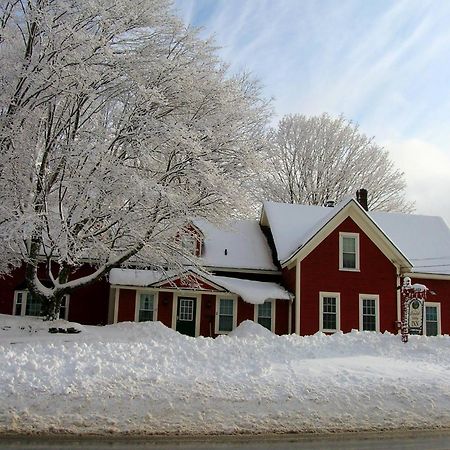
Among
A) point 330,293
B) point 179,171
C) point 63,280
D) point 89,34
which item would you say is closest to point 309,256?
point 330,293

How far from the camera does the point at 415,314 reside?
19906 millimetres

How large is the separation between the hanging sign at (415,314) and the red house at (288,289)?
5742 millimetres

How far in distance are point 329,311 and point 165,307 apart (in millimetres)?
7323

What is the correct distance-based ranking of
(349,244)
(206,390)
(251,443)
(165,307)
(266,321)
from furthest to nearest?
1. (349,244)
2. (266,321)
3. (165,307)
4. (206,390)
5. (251,443)

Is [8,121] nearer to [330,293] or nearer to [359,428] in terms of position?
[359,428]

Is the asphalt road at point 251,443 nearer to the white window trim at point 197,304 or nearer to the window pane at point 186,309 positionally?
the white window trim at point 197,304

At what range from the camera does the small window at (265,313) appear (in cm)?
2588

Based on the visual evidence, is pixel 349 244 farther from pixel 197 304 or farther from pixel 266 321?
pixel 197 304

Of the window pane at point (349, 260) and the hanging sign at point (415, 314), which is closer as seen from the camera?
the hanging sign at point (415, 314)

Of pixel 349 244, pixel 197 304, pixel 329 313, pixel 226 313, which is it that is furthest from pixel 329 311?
pixel 197 304

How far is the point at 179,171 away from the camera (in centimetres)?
1878

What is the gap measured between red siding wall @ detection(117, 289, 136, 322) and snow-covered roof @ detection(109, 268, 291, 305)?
814mm

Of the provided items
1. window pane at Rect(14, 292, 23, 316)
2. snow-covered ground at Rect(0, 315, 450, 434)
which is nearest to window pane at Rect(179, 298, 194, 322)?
window pane at Rect(14, 292, 23, 316)

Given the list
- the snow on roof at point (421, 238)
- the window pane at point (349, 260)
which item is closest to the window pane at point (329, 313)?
the window pane at point (349, 260)
